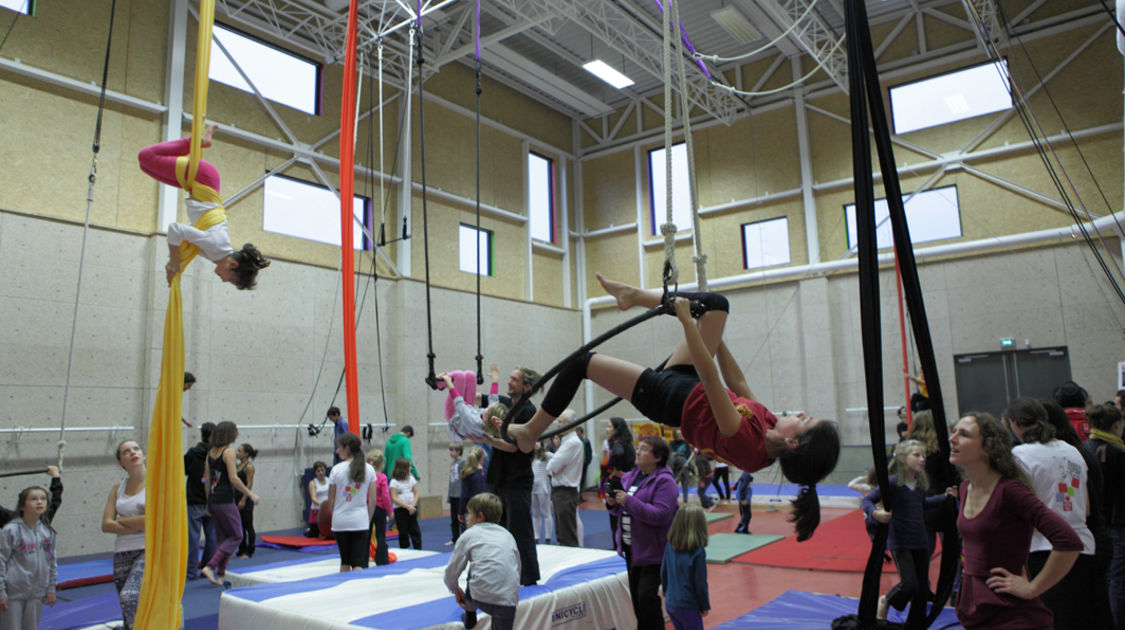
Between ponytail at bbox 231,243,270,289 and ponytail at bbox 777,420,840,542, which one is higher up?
ponytail at bbox 231,243,270,289

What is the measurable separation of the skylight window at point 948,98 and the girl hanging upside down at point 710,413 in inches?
398

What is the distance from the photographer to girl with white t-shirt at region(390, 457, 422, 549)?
6.62 meters

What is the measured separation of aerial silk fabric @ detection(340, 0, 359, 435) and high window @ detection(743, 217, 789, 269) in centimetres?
906

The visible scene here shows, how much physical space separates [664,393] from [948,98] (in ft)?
35.2

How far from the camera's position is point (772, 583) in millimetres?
5629

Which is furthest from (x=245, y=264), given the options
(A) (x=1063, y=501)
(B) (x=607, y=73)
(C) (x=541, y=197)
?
(C) (x=541, y=197)

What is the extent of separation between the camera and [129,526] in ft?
12.3

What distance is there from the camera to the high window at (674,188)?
44.0 ft

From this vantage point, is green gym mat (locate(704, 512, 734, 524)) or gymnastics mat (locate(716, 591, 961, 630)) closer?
gymnastics mat (locate(716, 591, 961, 630))

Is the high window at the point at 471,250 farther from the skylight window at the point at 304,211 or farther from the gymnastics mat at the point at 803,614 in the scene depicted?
the gymnastics mat at the point at 803,614

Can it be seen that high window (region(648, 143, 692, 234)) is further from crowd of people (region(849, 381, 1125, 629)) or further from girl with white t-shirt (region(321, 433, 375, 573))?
crowd of people (region(849, 381, 1125, 629))

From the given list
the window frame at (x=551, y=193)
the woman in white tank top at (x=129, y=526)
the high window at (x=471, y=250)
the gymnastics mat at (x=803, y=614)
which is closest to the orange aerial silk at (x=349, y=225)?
the woman in white tank top at (x=129, y=526)

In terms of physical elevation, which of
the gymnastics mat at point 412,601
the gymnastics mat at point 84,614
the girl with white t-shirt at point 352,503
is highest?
the girl with white t-shirt at point 352,503

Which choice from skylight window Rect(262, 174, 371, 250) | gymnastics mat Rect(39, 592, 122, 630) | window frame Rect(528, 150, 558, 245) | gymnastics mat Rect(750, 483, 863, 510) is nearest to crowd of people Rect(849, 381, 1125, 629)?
gymnastics mat Rect(39, 592, 122, 630)
